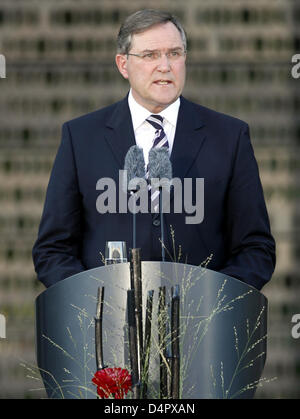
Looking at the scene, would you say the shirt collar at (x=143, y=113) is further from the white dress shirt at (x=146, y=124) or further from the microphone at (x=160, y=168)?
the microphone at (x=160, y=168)

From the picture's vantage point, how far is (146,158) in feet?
11.4

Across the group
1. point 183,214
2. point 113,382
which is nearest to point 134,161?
point 183,214

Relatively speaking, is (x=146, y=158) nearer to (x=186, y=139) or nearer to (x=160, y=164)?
(x=186, y=139)

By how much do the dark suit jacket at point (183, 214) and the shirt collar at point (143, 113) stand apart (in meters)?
0.02

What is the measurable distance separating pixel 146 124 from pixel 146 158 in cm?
15

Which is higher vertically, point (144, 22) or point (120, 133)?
point (144, 22)

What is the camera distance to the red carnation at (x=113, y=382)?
2668 millimetres

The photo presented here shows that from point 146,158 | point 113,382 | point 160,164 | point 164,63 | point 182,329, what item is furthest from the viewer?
point 146,158

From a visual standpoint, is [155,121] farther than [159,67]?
Yes

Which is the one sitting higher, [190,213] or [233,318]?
[190,213]
